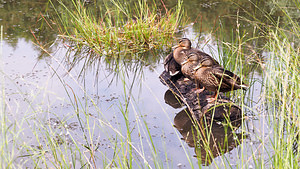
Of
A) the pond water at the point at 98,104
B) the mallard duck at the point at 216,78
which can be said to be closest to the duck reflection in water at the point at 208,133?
the pond water at the point at 98,104

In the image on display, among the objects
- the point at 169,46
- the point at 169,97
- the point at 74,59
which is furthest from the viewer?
the point at 169,46

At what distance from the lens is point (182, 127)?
3789 mm

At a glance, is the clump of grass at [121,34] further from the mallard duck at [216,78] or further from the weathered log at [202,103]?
the mallard duck at [216,78]

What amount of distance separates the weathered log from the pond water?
0.14 m

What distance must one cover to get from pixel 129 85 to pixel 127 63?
100 cm

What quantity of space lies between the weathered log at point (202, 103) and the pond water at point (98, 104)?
0.46 ft

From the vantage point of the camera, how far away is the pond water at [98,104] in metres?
2.90

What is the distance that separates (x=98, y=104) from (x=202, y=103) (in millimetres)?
1211

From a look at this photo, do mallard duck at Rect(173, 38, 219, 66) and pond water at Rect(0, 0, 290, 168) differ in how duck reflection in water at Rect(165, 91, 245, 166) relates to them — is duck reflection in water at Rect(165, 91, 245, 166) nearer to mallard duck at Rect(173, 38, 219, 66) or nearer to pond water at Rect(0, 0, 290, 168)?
pond water at Rect(0, 0, 290, 168)

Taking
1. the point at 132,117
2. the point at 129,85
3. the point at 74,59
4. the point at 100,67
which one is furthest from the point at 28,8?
the point at 132,117

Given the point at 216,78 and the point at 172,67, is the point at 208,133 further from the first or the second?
the point at 172,67

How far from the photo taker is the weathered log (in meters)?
3.81

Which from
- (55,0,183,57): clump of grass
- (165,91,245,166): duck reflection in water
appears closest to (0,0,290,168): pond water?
(165,91,245,166): duck reflection in water

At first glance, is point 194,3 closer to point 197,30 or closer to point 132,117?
point 197,30
